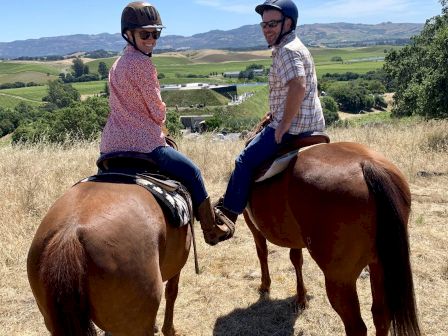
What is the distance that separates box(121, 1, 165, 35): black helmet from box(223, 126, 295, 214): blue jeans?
4.69 feet

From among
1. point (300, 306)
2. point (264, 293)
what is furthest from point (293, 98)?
point (264, 293)

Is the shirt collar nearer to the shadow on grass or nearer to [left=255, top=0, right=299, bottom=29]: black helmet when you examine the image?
[left=255, top=0, right=299, bottom=29]: black helmet

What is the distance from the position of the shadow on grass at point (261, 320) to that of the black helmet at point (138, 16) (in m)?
3.21

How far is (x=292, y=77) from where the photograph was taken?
3811 mm

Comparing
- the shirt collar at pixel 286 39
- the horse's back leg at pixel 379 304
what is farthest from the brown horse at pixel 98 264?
the shirt collar at pixel 286 39

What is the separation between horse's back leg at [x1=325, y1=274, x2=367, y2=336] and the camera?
3.45 meters

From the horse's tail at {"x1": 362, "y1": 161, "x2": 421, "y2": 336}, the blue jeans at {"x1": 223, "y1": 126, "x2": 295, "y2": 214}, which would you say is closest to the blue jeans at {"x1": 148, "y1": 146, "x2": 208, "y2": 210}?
the blue jeans at {"x1": 223, "y1": 126, "x2": 295, "y2": 214}

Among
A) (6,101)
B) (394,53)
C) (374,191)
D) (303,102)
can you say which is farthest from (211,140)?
(6,101)

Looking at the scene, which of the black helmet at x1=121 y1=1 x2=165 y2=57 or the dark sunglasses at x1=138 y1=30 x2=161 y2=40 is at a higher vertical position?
the black helmet at x1=121 y1=1 x2=165 y2=57

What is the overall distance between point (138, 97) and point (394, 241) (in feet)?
7.66

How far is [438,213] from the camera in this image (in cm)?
743

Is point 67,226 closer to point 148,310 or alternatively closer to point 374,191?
point 148,310

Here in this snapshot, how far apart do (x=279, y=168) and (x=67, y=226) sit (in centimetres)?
195

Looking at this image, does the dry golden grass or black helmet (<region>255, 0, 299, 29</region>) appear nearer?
black helmet (<region>255, 0, 299, 29</region>)
